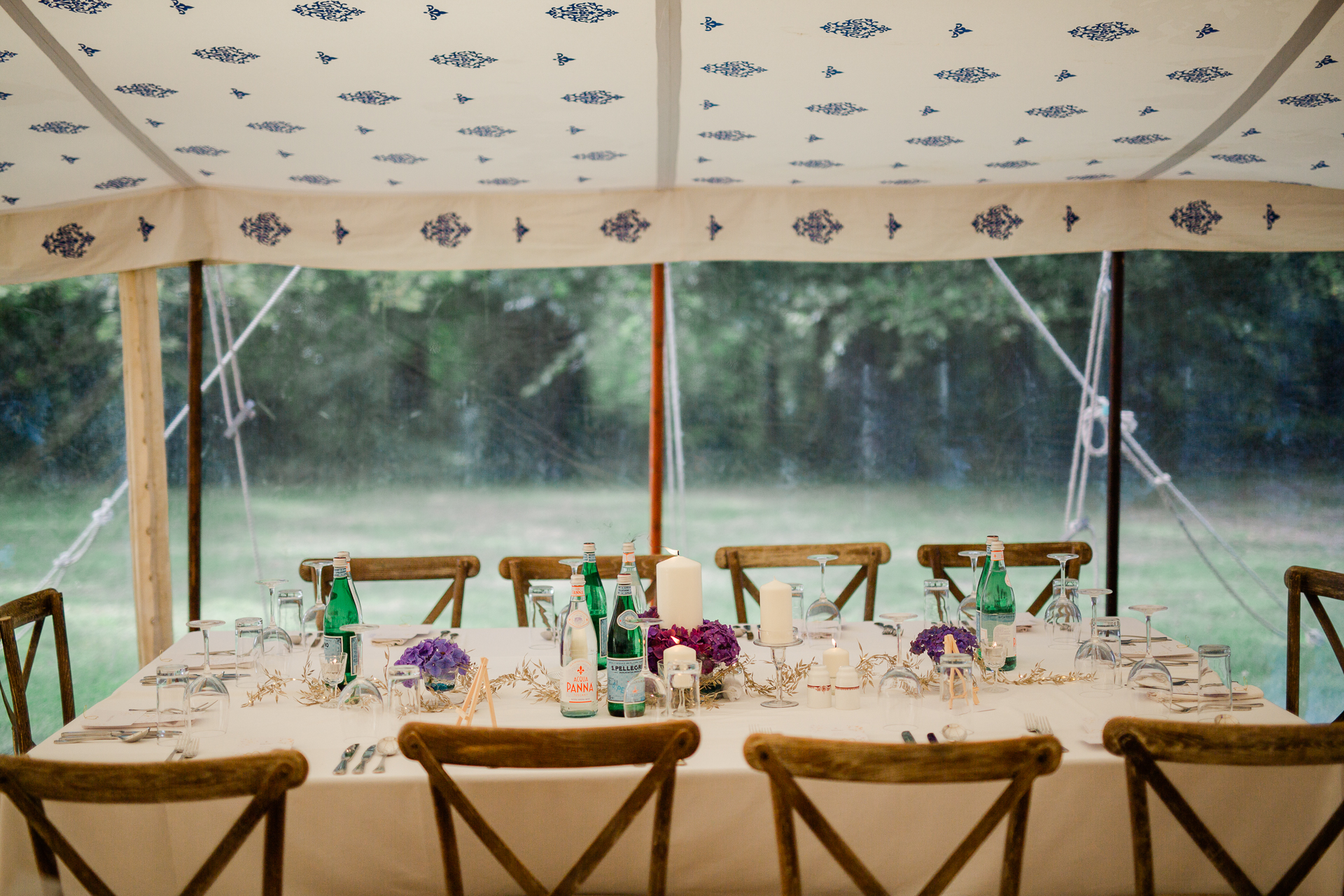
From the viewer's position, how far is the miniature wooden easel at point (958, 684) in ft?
6.86

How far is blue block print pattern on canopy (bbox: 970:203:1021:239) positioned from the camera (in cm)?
410

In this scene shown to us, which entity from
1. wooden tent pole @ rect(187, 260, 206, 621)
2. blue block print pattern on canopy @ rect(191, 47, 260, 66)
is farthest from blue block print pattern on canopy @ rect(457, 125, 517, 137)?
wooden tent pole @ rect(187, 260, 206, 621)

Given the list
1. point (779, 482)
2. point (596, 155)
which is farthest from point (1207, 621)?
point (596, 155)

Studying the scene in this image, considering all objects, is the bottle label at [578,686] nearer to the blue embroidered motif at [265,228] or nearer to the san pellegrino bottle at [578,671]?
the san pellegrino bottle at [578,671]

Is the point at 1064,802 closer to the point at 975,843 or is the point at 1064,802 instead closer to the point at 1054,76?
the point at 975,843

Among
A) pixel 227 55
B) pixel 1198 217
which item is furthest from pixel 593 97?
pixel 1198 217

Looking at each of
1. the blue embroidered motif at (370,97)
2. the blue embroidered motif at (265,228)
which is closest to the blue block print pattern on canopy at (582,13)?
the blue embroidered motif at (370,97)

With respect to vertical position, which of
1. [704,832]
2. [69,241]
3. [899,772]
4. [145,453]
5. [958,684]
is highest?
[69,241]

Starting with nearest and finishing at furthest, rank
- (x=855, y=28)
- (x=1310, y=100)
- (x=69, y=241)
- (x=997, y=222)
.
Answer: (x=855, y=28) < (x=1310, y=100) < (x=69, y=241) < (x=997, y=222)

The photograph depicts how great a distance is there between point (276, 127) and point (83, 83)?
1.87 feet

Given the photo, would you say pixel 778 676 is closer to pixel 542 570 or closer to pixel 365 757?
pixel 365 757

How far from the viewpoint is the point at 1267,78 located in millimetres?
2867

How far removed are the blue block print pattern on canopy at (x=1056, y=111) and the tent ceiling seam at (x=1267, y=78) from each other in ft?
1.51

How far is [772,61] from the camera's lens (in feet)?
9.20
